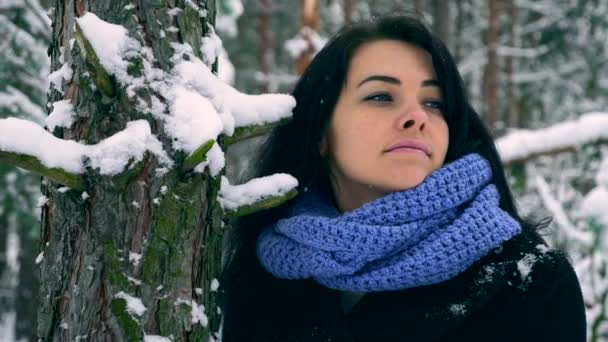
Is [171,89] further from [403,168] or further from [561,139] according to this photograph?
[561,139]

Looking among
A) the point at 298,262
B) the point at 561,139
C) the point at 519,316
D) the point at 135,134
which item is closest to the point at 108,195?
the point at 135,134

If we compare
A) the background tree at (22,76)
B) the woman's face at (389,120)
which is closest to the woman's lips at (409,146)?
the woman's face at (389,120)

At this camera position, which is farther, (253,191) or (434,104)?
(434,104)

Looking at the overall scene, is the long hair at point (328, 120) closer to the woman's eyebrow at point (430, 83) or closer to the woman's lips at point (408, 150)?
the woman's eyebrow at point (430, 83)

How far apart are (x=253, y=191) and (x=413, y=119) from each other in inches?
25.4

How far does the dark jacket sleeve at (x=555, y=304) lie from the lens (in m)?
1.62

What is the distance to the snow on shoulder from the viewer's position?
1.53m

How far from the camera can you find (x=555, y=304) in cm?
165

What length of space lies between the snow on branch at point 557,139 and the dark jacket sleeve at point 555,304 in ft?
6.44

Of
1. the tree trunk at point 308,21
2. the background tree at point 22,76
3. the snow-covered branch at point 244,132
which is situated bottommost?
the snow-covered branch at point 244,132

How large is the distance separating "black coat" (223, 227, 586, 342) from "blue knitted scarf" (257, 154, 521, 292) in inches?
2.7

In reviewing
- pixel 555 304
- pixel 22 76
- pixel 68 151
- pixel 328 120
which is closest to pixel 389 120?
pixel 328 120

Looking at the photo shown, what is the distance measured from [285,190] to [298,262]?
426 mm

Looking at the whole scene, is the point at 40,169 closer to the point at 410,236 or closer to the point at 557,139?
the point at 410,236
